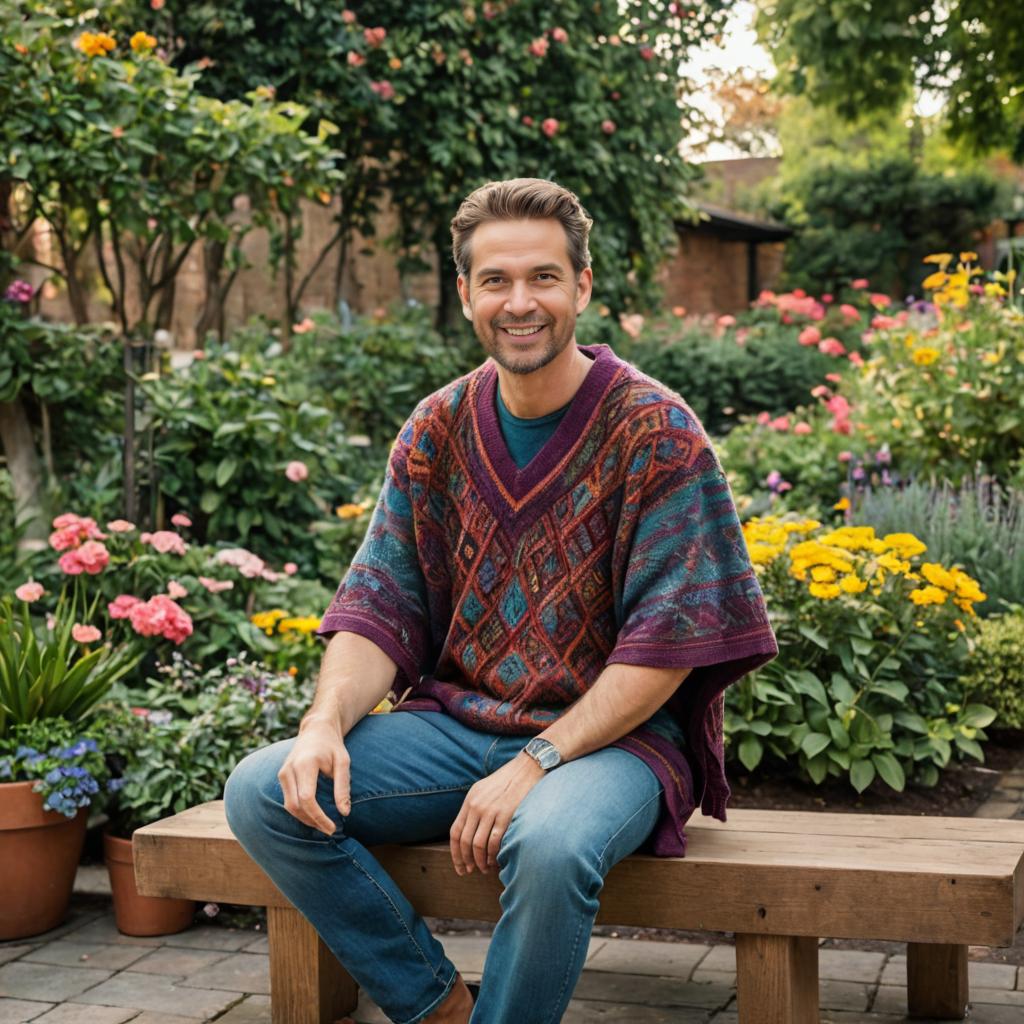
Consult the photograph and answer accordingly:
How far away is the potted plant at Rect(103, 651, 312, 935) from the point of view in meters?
3.43

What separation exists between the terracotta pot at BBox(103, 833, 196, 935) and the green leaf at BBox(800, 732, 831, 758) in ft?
5.66

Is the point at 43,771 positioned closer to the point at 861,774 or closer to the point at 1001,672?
the point at 861,774

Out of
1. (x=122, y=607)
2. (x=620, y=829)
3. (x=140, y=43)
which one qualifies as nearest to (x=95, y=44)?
(x=140, y=43)

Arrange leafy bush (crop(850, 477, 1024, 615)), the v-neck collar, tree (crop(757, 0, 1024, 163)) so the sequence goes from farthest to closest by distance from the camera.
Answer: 1. tree (crop(757, 0, 1024, 163))
2. leafy bush (crop(850, 477, 1024, 615))
3. the v-neck collar

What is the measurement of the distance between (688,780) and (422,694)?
0.56m

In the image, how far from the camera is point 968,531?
5.11 meters

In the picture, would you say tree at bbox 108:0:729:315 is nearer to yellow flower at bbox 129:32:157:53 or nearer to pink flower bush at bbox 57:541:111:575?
yellow flower at bbox 129:32:157:53

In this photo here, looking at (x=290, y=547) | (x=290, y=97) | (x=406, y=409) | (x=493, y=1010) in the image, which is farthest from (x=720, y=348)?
(x=493, y=1010)

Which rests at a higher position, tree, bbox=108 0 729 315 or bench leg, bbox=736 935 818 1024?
tree, bbox=108 0 729 315

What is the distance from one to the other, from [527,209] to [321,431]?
325cm

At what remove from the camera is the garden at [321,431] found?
391 cm

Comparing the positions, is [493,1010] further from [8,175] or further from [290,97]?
[290,97]

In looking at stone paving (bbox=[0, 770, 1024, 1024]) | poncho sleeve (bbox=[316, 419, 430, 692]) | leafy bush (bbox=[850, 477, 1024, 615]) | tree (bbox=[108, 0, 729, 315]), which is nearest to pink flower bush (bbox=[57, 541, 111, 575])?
stone paving (bbox=[0, 770, 1024, 1024])

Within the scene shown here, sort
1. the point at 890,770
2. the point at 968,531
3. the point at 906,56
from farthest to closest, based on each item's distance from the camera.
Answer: the point at 906,56 → the point at 968,531 → the point at 890,770
